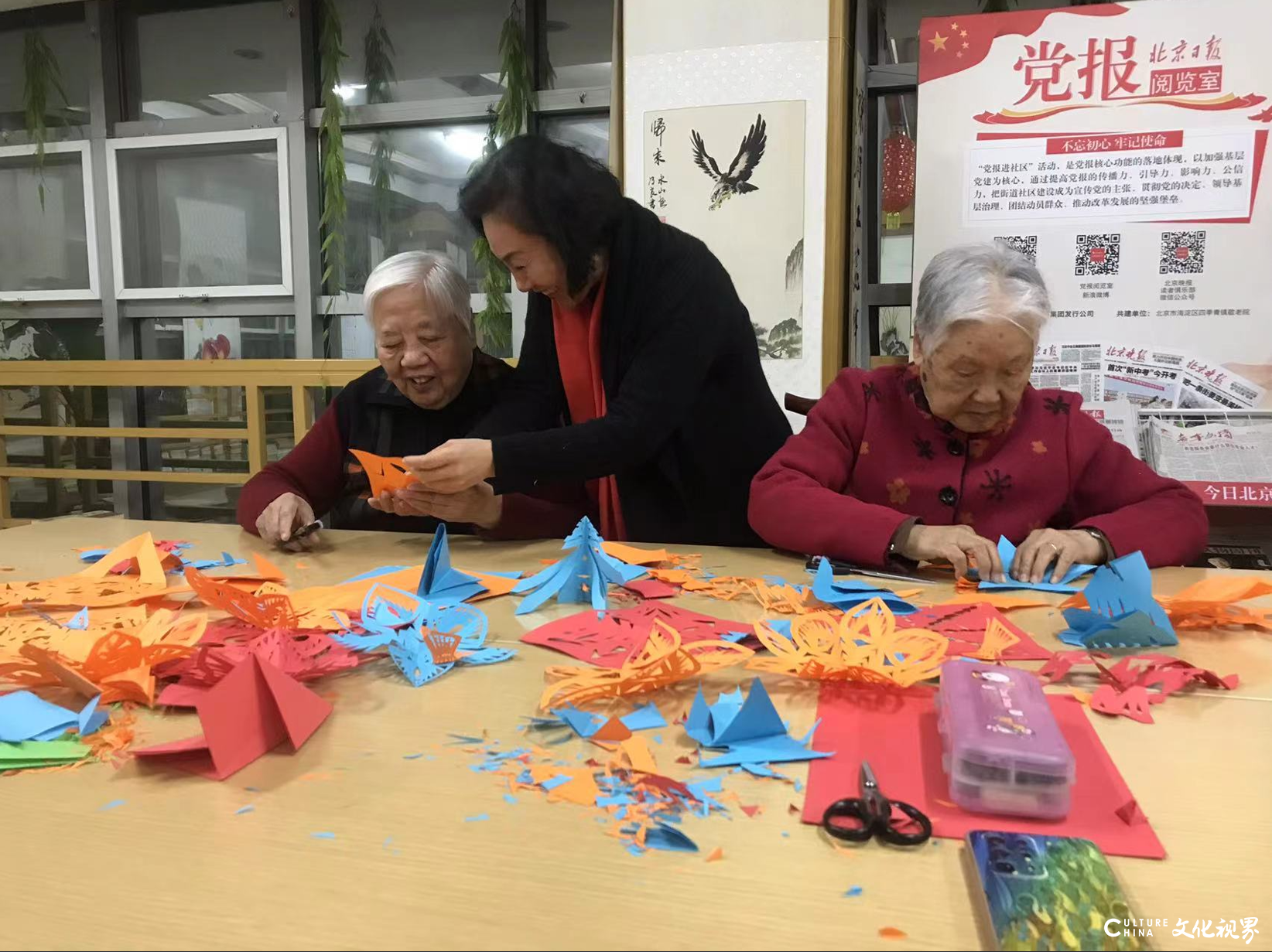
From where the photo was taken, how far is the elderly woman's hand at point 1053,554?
45.5 inches

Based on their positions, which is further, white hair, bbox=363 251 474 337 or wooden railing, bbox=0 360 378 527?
wooden railing, bbox=0 360 378 527

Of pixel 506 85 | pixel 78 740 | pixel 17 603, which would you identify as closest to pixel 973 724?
pixel 78 740

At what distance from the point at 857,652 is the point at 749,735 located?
0.18m

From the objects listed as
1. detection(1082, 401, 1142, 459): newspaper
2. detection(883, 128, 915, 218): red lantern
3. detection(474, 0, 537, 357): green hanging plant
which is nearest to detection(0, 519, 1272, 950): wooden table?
detection(1082, 401, 1142, 459): newspaper

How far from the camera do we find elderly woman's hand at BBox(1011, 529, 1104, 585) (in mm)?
1156

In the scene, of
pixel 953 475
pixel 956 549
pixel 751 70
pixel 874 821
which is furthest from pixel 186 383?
pixel 874 821

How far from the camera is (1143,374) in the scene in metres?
2.41

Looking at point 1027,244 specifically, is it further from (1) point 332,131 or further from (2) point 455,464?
(1) point 332,131

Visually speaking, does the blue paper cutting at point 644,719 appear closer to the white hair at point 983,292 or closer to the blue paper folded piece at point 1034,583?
the blue paper folded piece at point 1034,583

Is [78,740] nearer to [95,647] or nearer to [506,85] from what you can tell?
[95,647]

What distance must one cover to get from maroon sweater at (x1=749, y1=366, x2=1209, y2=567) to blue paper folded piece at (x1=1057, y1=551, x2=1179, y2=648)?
1.07ft

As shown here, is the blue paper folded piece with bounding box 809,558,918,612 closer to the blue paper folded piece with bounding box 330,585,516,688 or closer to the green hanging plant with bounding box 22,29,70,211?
the blue paper folded piece with bounding box 330,585,516,688

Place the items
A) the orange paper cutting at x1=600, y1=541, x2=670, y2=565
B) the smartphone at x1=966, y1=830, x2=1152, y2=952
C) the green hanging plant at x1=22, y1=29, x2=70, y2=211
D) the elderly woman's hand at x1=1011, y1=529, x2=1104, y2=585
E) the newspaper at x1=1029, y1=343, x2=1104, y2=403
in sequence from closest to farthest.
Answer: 1. the smartphone at x1=966, y1=830, x2=1152, y2=952
2. the elderly woman's hand at x1=1011, y1=529, x2=1104, y2=585
3. the orange paper cutting at x1=600, y1=541, x2=670, y2=565
4. the newspaper at x1=1029, y1=343, x2=1104, y2=403
5. the green hanging plant at x1=22, y1=29, x2=70, y2=211


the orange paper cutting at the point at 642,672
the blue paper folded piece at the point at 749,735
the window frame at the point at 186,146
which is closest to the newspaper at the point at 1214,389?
the orange paper cutting at the point at 642,672
